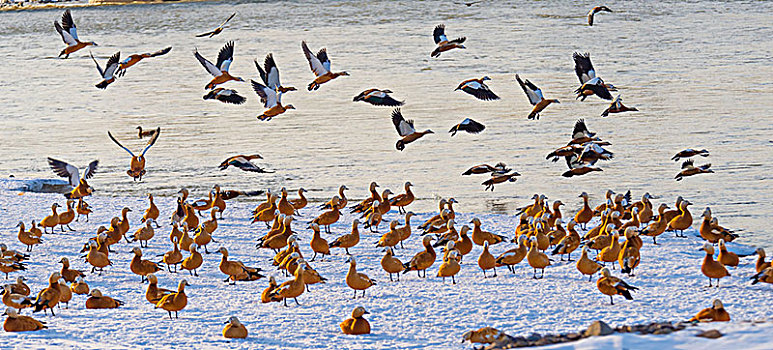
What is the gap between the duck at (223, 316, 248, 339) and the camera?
330 inches

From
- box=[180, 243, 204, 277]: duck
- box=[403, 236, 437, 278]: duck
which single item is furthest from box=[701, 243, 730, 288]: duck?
box=[180, 243, 204, 277]: duck

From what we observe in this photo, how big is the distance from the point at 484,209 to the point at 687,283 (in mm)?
4523

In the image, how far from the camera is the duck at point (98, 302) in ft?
30.6

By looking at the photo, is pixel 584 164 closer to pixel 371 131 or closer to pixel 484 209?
pixel 484 209

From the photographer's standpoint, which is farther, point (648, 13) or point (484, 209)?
point (648, 13)

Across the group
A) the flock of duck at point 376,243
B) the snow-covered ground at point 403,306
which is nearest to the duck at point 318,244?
the flock of duck at point 376,243

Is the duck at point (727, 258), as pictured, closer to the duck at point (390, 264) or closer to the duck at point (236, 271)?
the duck at point (390, 264)

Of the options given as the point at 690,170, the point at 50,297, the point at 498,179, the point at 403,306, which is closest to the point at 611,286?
the point at 403,306

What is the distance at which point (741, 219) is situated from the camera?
12.7 metres

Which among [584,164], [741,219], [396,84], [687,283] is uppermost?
[396,84]

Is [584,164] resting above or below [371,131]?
below

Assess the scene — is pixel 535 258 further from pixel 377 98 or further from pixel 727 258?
pixel 377 98

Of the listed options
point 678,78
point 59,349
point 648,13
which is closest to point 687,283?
point 59,349

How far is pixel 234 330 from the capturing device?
27.5 feet
